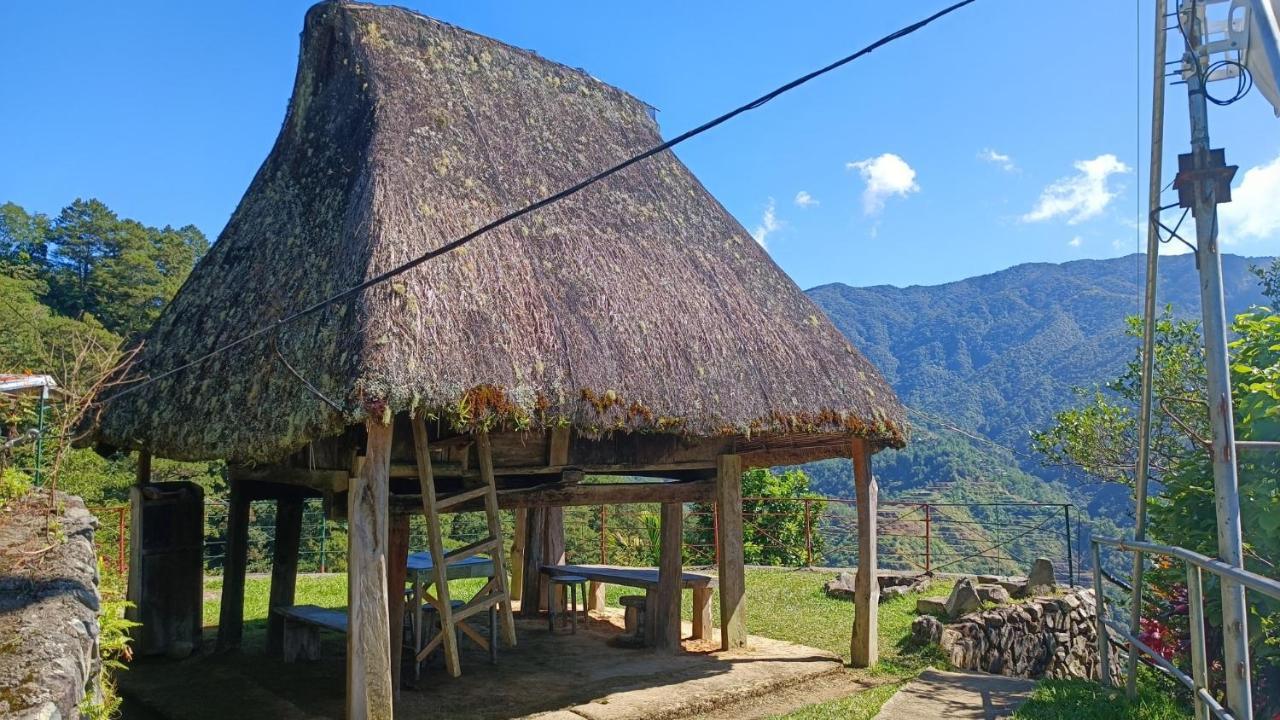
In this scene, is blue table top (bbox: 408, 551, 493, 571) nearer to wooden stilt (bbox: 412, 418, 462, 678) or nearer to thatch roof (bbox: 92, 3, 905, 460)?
wooden stilt (bbox: 412, 418, 462, 678)

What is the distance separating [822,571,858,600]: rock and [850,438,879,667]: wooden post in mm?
2993

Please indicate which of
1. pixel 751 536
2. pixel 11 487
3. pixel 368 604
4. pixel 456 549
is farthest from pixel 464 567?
pixel 751 536

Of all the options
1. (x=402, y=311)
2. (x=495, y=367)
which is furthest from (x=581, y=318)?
(x=402, y=311)

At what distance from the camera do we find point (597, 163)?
26.1 feet

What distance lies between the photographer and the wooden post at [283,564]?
25.5ft

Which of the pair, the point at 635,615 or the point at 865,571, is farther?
the point at 635,615

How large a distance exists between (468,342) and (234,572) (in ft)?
13.2

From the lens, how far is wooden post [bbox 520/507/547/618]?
9906 millimetres

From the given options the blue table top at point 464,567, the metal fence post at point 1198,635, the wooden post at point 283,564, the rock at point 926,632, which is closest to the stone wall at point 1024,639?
the rock at point 926,632

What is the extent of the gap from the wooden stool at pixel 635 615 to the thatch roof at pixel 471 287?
8.44ft

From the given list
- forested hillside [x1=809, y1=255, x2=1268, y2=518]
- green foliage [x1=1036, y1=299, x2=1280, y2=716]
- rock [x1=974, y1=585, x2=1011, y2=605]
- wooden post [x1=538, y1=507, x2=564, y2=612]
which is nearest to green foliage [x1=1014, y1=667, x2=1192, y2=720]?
green foliage [x1=1036, y1=299, x2=1280, y2=716]

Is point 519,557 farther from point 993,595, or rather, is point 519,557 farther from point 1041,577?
point 1041,577

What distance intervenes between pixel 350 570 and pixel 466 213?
8.19 ft

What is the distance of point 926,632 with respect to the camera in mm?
8109
